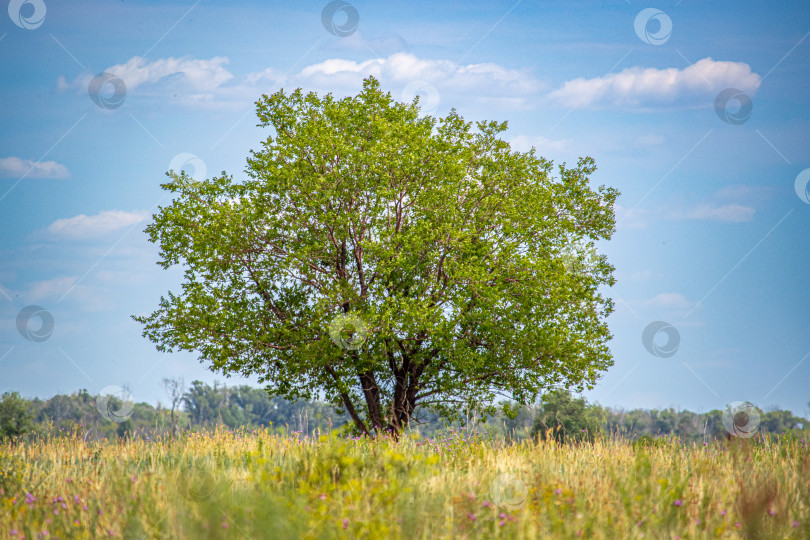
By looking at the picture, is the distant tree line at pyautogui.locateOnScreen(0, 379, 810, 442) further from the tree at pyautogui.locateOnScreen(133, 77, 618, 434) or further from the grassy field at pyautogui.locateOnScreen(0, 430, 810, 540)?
the grassy field at pyautogui.locateOnScreen(0, 430, 810, 540)

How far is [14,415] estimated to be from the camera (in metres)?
66.0

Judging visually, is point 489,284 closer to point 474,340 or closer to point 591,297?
point 474,340

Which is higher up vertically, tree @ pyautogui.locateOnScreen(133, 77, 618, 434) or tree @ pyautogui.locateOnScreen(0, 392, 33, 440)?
tree @ pyautogui.locateOnScreen(133, 77, 618, 434)

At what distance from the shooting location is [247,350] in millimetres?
20359

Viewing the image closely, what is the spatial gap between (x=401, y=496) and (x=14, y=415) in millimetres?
69654

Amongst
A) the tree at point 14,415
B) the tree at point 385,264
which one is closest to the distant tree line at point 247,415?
the tree at point 14,415

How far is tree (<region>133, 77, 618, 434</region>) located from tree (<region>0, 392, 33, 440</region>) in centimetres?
5285

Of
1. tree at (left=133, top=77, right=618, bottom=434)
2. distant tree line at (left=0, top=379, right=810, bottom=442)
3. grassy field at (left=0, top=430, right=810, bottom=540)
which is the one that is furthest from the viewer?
distant tree line at (left=0, top=379, right=810, bottom=442)

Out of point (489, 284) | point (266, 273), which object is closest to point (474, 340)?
point (489, 284)

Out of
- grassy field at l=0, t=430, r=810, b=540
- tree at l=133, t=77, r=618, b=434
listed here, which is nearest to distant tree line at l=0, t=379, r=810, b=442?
tree at l=133, t=77, r=618, b=434

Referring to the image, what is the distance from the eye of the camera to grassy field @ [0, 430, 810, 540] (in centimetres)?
796

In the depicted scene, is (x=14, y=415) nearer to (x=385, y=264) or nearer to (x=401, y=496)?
(x=385, y=264)

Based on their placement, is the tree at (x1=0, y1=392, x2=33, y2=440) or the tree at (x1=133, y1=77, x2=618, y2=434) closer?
the tree at (x1=133, y1=77, x2=618, y2=434)

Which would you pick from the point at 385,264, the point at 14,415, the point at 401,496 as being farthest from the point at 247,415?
the point at 401,496
